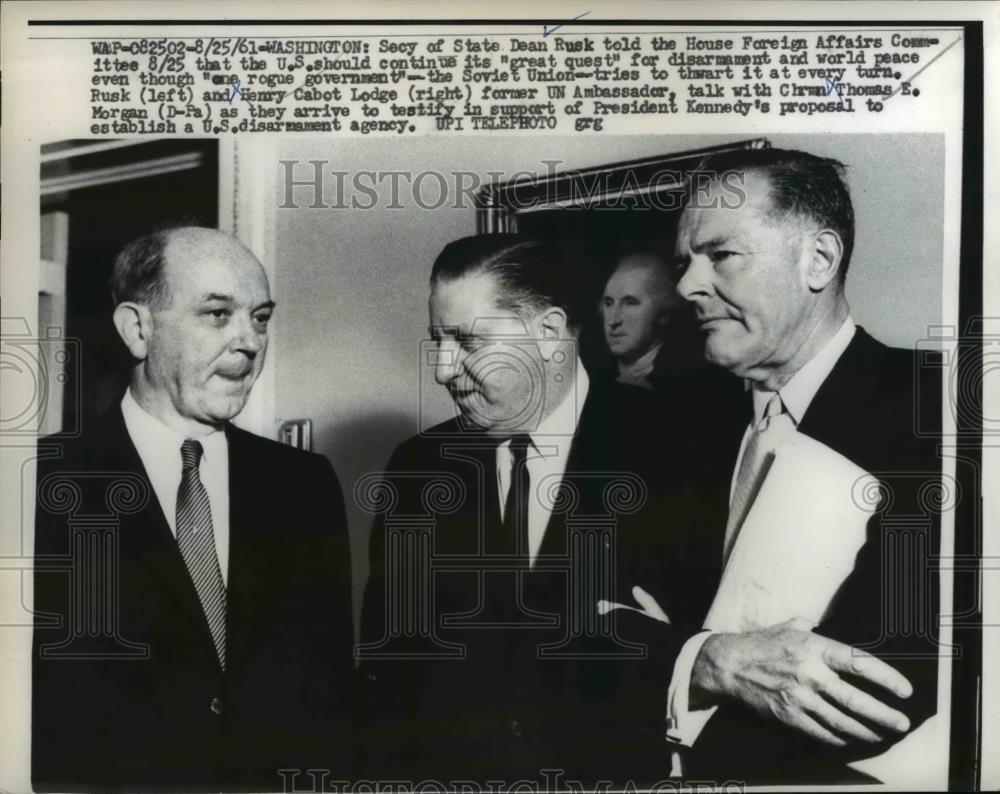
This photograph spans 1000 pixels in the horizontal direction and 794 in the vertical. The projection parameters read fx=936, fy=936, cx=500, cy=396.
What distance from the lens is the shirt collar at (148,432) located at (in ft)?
7.68

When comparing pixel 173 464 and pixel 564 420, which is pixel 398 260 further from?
pixel 173 464

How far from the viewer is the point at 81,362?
7.68ft

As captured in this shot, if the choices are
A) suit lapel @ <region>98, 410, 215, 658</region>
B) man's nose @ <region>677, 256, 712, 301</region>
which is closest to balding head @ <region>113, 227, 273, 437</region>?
suit lapel @ <region>98, 410, 215, 658</region>

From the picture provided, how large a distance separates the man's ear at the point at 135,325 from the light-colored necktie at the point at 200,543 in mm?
257

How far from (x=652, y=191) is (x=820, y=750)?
4.76 ft

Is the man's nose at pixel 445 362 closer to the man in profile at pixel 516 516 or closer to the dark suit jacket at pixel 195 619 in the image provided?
the man in profile at pixel 516 516

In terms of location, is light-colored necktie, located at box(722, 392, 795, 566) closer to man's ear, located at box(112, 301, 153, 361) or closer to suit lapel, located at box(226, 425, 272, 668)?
suit lapel, located at box(226, 425, 272, 668)

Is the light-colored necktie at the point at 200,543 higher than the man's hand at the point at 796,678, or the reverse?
the light-colored necktie at the point at 200,543

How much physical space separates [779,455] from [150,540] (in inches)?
62.1

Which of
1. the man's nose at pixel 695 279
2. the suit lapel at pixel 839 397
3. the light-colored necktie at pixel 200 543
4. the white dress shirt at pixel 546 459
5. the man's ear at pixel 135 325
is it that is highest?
the man's nose at pixel 695 279

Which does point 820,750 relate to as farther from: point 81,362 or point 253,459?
point 81,362

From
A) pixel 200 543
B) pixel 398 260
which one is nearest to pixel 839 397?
pixel 398 260

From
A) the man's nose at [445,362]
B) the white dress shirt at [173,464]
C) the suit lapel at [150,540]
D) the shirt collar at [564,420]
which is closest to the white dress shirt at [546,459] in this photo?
the shirt collar at [564,420]

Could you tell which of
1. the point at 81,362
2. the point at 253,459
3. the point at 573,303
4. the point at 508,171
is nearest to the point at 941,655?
the point at 573,303
